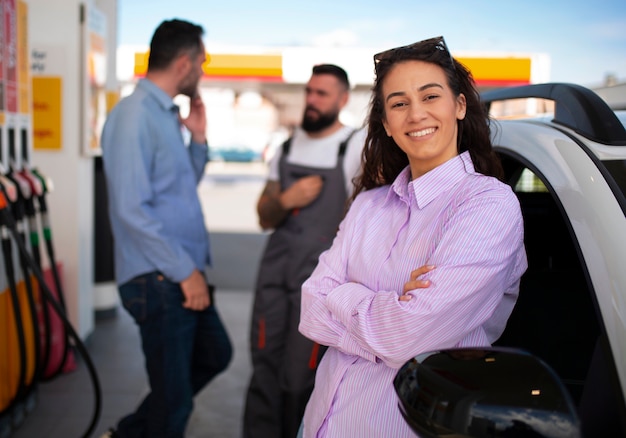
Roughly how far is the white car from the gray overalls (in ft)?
3.81

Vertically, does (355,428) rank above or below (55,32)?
below

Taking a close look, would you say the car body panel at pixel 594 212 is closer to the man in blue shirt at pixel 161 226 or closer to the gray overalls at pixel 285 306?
the man in blue shirt at pixel 161 226

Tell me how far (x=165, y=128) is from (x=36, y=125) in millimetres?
2460

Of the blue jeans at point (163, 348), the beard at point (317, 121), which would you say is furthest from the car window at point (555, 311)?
the beard at point (317, 121)

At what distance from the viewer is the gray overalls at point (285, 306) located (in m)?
3.66

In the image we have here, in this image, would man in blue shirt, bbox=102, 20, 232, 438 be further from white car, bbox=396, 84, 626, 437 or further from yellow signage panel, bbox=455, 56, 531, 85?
yellow signage panel, bbox=455, 56, 531, 85

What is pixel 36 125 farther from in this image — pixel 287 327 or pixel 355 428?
pixel 355 428

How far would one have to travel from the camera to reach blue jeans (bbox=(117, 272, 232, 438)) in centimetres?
318

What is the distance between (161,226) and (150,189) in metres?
0.16

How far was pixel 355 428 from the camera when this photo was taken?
166 cm

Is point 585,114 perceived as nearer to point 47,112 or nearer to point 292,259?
point 292,259

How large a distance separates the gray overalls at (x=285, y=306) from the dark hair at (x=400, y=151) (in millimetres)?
1480

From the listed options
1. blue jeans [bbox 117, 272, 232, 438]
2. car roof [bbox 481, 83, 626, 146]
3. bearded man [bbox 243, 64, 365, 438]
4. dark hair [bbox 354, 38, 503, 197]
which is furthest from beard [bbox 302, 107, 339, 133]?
car roof [bbox 481, 83, 626, 146]

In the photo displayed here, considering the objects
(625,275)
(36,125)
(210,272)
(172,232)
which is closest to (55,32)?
(36,125)
